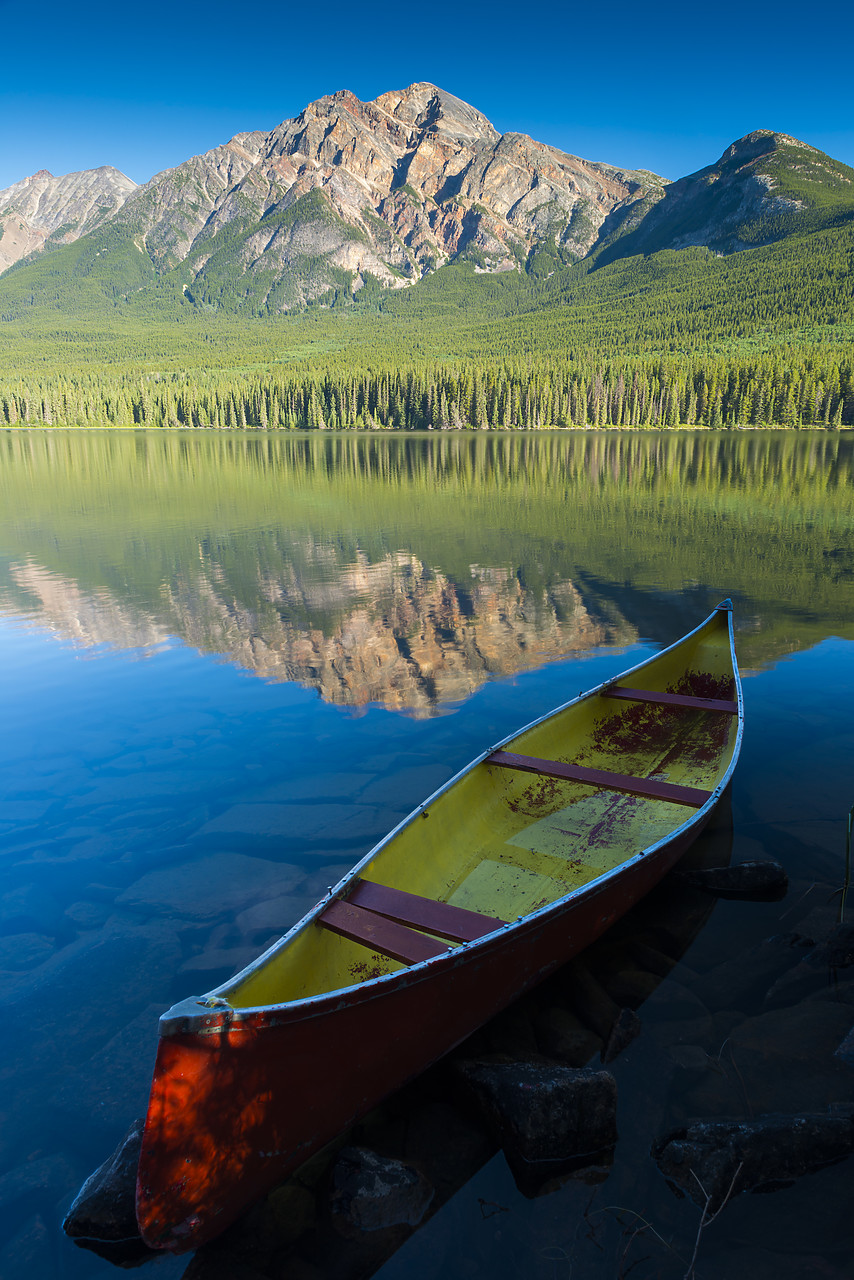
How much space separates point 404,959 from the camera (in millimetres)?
4996

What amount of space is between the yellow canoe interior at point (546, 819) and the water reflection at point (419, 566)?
11.7ft

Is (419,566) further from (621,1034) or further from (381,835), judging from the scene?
(621,1034)

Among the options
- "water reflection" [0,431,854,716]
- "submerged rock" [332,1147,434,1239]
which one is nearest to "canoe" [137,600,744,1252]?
"submerged rock" [332,1147,434,1239]

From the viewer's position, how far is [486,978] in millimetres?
5246

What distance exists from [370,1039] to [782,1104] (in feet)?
10.5

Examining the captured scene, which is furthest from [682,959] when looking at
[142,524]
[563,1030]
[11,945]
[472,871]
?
[142,524]

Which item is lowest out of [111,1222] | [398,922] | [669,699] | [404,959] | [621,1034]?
[111,1222]

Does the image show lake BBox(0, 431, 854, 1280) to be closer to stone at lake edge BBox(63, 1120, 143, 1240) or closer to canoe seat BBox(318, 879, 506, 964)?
stone at lake edge BBox(63, 1120, 143, 1240)

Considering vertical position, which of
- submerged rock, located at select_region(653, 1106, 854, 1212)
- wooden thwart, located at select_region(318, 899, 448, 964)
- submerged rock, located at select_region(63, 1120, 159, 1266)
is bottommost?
submerged rock, located at select_region(63, 1120, 159, 1266)

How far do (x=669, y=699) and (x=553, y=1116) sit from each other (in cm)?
665

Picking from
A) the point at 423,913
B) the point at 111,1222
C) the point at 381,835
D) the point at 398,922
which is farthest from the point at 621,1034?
the point at 111,1222

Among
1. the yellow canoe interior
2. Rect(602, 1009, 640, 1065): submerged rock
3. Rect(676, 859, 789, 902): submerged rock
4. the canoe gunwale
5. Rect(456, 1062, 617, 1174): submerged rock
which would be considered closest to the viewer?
the canoe gunwale

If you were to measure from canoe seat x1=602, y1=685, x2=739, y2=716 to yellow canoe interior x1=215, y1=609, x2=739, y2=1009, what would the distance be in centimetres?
8

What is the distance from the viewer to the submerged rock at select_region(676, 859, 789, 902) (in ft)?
24.7
